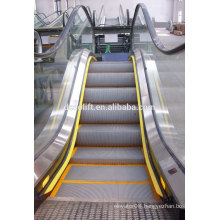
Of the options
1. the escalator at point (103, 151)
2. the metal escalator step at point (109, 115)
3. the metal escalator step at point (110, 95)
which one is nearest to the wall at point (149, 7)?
the escalator at point (103, 151)

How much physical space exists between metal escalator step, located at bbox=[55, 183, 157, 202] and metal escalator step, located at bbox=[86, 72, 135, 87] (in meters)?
2.15

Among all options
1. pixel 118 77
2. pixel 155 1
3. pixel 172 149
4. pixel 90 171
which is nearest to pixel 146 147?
pixel 172 149

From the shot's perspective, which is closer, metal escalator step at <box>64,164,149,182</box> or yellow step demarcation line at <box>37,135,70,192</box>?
yellow step demarcation line at <box>37,135,70,192</box>

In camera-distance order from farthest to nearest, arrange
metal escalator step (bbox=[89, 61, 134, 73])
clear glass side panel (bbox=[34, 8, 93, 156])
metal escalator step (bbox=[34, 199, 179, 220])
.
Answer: metal escalator step (bbox=[89, 61, 134, 73]) → clear glass side panel (bbox=[34, 8, 93, 156]) → metal escalator step (bbox=[34, 199, 179, 220])

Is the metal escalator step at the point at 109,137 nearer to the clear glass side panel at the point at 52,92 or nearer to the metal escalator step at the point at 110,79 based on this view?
the clear glass side panel at the point at 52,92

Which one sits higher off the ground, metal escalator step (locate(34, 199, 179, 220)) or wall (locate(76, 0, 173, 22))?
wall (locate(76, 0, 173, 22))

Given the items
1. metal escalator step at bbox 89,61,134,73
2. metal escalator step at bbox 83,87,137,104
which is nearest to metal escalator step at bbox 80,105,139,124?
metal escalator step at bbox 83,87,137,104

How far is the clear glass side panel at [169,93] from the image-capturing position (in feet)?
7.23

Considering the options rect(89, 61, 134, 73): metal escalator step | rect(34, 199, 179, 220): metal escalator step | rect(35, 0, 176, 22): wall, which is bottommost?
rect(34, 199, 179, 220): metal escalator step

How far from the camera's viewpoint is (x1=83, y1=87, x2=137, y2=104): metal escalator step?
347 cm

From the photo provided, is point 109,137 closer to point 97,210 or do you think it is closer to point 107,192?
point 107,192

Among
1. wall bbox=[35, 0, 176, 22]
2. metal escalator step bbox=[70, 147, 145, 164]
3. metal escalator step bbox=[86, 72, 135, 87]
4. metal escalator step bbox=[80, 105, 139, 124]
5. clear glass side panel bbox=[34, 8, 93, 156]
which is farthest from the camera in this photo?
wall bbox=[35, 0, 176, 22]

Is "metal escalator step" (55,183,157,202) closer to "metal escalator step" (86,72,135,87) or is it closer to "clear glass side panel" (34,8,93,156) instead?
"clear glass side panel" (34,8,93,156)

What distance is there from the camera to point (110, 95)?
11.6 ft
